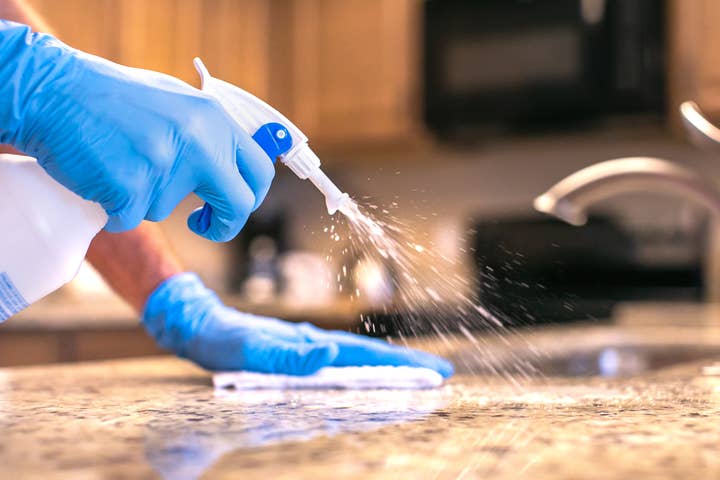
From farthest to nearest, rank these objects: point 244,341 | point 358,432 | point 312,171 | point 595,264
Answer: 1. point 595,264
2. point 244,341
3. point 312,171
4. point 358,432

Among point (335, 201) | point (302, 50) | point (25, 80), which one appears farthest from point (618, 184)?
point (302, 50)

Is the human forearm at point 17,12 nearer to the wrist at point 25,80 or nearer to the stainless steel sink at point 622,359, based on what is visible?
the wrist at point 25,80

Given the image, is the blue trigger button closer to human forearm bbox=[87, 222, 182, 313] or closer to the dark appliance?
human forearm bbox=[87, 222, 182, 313]

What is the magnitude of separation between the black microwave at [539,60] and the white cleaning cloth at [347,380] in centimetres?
211

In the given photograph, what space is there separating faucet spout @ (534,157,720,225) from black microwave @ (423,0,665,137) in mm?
1710

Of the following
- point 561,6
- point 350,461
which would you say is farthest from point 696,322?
point 350,461

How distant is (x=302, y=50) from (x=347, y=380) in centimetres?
282

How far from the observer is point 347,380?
0.76 m

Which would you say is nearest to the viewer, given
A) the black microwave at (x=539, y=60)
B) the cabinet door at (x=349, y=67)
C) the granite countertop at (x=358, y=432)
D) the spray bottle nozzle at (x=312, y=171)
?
the granite countertop at (x=358, y=432)

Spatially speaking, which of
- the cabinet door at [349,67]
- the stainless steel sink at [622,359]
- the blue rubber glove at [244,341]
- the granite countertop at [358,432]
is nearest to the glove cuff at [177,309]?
the blue rubber glove at [244,341]

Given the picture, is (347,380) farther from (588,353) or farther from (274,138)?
(588,353)

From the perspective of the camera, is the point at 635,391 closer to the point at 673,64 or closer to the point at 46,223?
the point at 46,223

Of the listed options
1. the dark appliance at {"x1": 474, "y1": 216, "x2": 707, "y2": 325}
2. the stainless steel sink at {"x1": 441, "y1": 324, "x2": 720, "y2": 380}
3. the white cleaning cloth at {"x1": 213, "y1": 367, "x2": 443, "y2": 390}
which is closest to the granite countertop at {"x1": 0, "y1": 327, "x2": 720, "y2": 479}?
the white cleaning cloth at {"x1": 213, "y1": 367, "x2": 443, "y2": 390}

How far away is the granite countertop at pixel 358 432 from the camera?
1.25ft
